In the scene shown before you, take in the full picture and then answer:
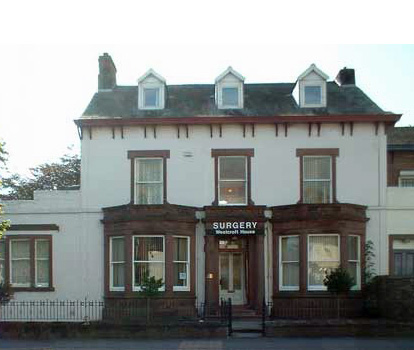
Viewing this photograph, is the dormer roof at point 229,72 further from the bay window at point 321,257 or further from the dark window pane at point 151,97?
the bay window at point 321,257

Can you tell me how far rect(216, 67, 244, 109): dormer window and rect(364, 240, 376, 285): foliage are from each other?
755cm

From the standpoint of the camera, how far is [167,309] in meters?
25.8

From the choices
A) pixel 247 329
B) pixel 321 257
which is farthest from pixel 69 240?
pixel 321 257

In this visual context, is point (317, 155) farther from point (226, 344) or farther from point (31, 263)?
point (31, 263)

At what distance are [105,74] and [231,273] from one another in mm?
9993

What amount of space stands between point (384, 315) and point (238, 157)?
8010 millimetres

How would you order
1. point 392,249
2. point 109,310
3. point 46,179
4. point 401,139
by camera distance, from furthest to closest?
point 46,179 < point 401,139 < point 392,249 < point 109,310

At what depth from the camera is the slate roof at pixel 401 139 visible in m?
31.3

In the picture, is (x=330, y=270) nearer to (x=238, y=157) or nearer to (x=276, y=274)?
(x=276, y=274)

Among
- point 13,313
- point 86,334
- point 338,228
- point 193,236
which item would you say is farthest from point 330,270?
point 13,313

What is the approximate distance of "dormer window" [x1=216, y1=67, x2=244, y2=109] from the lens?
28438 mm

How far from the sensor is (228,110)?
92.5 feet

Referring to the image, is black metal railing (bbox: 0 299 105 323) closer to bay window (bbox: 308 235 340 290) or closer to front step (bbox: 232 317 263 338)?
front step (bbox: 232 317 263 338)

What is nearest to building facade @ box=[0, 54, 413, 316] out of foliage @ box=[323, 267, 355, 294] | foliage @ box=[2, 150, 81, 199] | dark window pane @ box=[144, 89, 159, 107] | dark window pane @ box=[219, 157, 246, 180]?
dark window pane @ box=[219, 157, 246, 180]
